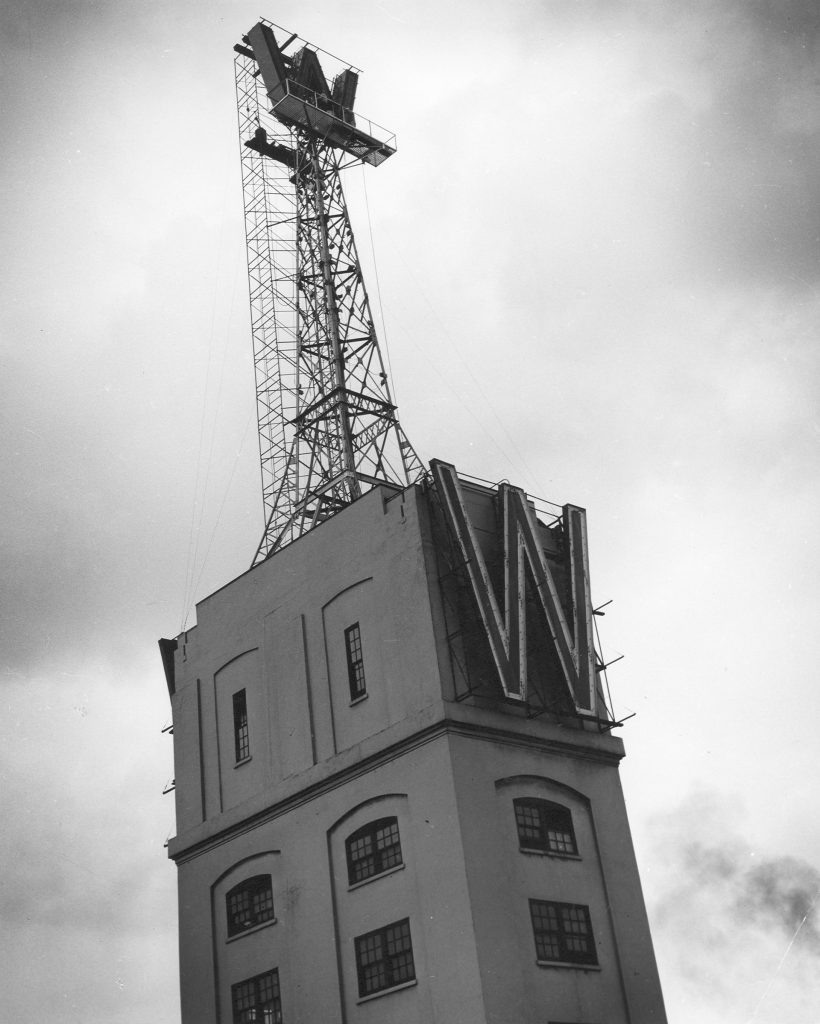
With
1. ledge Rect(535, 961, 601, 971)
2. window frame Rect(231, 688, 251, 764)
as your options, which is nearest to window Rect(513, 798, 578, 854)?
ledge Rect(535, 961, 601, 971)

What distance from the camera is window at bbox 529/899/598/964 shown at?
37000 millimetres

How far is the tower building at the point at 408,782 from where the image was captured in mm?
36781

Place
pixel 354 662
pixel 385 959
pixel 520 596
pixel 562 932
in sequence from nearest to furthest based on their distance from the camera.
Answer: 1. pixel 385 959
2. pixel 562 932
3. pixel 520 596
4. pixel 354 662

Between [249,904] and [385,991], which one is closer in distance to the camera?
[385,991]

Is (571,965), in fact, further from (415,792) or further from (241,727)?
(241,727)

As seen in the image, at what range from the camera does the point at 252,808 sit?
141 feet

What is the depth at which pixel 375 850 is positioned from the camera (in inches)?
1537

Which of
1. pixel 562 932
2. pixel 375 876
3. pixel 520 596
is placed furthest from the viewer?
pixel 520 596

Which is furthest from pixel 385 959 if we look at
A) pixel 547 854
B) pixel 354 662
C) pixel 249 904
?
pixel 354 662

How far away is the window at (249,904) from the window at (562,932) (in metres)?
9.18

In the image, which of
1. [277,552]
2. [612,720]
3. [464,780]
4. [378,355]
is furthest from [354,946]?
[378,355]

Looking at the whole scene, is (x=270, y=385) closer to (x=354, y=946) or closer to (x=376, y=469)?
(x=376, y=469)

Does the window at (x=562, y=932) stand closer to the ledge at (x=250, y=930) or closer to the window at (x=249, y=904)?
the ledge at (x=250, y=930)

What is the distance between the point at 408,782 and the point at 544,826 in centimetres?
438
